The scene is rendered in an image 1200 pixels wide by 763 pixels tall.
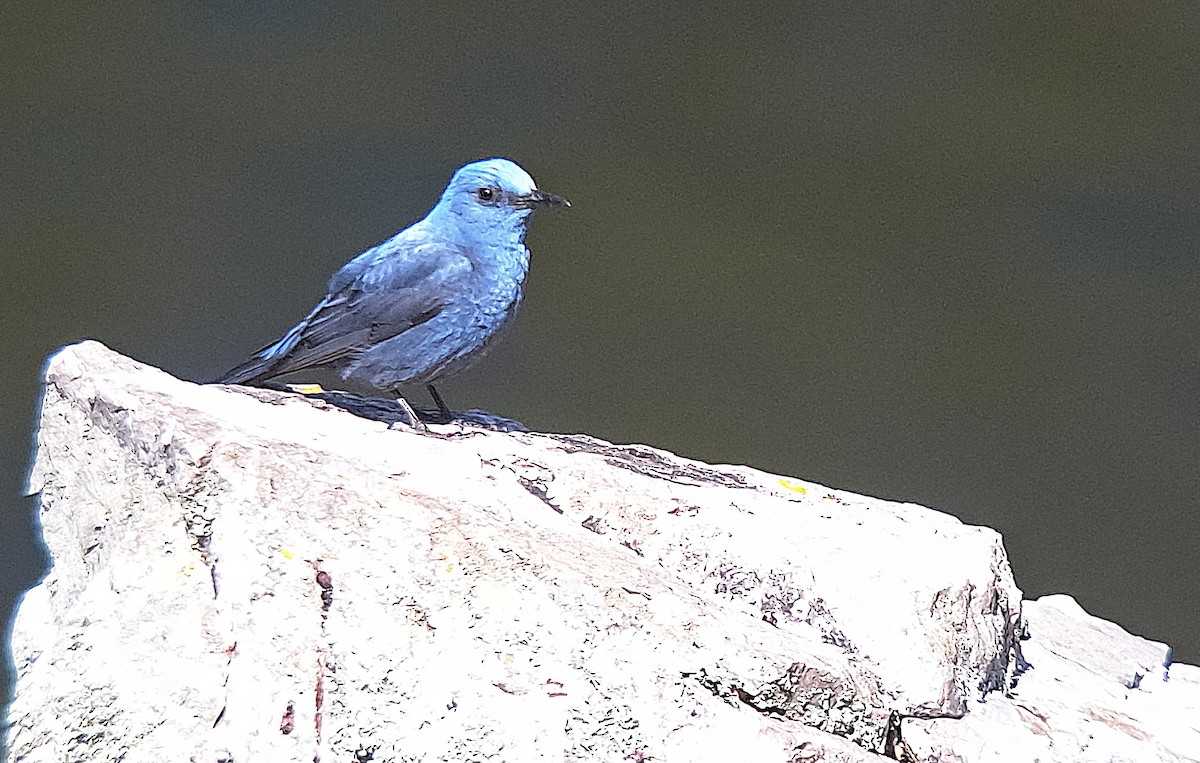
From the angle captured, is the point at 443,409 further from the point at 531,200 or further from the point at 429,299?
the point at 531,200

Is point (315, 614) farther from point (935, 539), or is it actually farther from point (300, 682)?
point (935, 539)

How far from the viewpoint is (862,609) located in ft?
9.18

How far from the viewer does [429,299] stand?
3764 millimetres

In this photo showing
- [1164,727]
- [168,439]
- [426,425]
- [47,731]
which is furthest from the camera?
[426,425]

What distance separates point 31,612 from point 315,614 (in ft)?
2.83

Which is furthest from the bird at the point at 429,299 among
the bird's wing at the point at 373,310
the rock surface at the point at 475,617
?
the rock surface at the point at 475,617

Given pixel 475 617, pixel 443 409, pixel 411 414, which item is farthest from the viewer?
pixel 443 409

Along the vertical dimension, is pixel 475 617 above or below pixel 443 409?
below

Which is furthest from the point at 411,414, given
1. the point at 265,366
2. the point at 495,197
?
the point at 495,197

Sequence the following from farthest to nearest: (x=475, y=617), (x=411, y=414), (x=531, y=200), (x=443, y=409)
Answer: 1. (x=443, y=409)
2. (x=531, y=200)
3. (x=411, y=414)
4. (x=475, y=617)

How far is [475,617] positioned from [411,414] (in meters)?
1.28

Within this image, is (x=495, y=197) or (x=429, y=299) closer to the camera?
(x=429, y=299)

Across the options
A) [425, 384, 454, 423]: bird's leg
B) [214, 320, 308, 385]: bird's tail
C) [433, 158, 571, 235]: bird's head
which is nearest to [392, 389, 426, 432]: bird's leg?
[425, 384, 454, 423]: bird's leg

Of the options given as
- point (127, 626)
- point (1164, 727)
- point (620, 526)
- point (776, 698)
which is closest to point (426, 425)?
point (620, 526)
